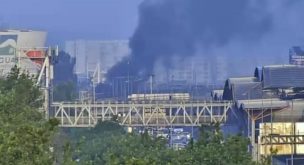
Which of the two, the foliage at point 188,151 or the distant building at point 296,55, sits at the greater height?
the distant building at point 296,55

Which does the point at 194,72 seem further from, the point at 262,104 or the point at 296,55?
the point at 262,104

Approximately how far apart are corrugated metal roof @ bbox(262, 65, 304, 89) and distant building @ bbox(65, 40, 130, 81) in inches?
3338

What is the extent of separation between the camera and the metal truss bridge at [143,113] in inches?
2707

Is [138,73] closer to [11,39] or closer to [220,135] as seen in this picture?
[11,39]

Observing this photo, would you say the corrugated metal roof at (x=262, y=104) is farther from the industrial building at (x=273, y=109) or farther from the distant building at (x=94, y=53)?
the distant building at (x=94, y=53)

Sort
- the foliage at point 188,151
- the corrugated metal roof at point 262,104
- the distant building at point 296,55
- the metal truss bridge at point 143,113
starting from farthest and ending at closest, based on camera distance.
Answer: the distant building at point 296,55 → the metal truss bridge at point 143,113 → the corrugated metal roof at point 262,104 → the foliage at point 188,151

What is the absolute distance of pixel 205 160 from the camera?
33.4 meters

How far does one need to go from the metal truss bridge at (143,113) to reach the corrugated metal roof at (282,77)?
3.66m

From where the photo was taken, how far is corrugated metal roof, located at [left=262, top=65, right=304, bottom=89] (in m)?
62.4

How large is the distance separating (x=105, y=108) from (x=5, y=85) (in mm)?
23786

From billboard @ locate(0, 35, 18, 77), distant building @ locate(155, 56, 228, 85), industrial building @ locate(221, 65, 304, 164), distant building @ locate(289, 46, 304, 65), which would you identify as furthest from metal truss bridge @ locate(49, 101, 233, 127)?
distant building @ locate(155, 56, 228, 85)

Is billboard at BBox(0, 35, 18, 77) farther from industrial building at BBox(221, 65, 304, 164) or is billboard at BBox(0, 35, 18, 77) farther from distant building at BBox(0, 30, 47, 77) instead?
Result: industrial building at BBox(221, 65, 304, 164)

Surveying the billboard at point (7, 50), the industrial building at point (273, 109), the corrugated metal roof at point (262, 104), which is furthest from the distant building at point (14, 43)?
the corrugated metal roof at point (262, 104)

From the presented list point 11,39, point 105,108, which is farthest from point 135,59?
point 105,108
